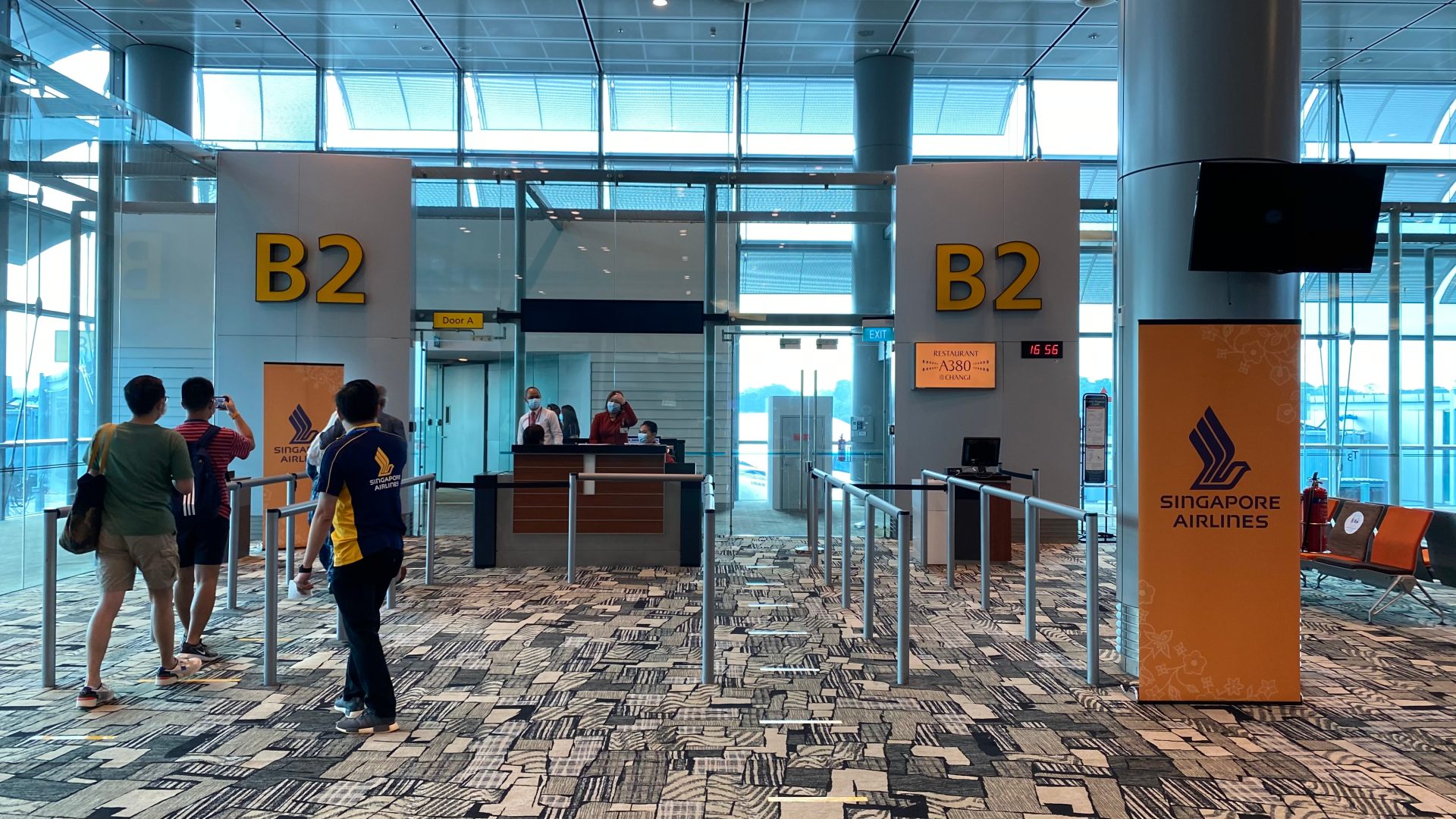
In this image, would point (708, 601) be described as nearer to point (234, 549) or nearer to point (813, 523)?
point (234, 549)

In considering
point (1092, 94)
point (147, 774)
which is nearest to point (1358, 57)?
point (1092, 94)

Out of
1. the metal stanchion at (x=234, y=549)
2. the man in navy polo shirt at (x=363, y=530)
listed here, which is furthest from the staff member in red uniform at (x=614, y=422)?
the man in navy polo shirt at (x=363, y=530)

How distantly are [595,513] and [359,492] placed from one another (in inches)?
187

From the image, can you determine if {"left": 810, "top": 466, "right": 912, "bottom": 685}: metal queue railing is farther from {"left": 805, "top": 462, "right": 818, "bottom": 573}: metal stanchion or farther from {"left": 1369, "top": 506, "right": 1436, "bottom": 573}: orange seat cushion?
{"left": 1369, "top": 506, "right": 1436, "bottom": 573}: orange seat cushion

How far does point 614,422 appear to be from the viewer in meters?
10.3

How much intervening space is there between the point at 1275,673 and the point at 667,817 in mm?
3060

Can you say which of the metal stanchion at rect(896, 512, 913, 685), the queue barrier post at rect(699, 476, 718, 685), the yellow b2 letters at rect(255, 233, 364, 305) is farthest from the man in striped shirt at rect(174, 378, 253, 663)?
the yellow b2 letters at rect(255, 233, 364, 305)

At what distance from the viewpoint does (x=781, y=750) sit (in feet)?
12.3

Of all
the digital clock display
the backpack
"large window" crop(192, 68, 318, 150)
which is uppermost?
"large window" crop(192, 68, 318, 150)

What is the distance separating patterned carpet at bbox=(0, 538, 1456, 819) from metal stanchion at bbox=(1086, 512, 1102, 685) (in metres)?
0.12

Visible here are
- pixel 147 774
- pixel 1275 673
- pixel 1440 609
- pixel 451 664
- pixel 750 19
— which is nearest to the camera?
pixel 147 774

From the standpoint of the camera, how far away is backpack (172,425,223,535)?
191 inches

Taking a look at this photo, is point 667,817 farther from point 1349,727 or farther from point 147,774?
point 1349,727

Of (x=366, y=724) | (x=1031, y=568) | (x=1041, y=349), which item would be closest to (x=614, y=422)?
(x=1041, y=349)
